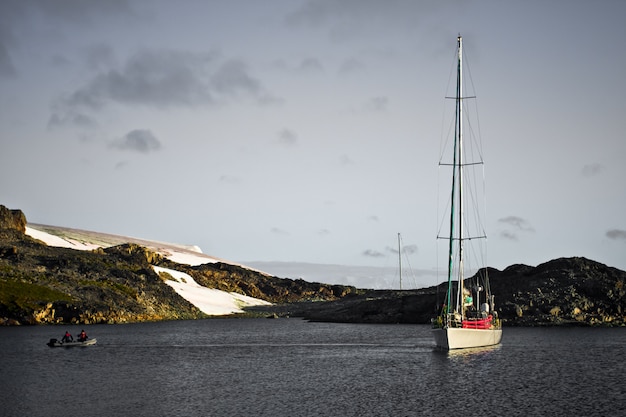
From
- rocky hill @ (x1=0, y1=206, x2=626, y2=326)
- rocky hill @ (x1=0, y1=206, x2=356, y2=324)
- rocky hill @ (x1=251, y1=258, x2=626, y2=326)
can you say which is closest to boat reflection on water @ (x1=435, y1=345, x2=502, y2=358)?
rocky hill @ (x1=0, y1=206, x2=626, y2=326)

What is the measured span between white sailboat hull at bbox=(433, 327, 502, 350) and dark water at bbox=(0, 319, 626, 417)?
172 centimetres

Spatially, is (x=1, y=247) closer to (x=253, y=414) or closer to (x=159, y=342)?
(x=159, y=342)

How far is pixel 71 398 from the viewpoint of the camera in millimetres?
58750

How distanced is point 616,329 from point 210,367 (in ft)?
299

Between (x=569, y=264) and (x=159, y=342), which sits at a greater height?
(x=569, y=264)

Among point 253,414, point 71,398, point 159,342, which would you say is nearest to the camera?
point 253,414

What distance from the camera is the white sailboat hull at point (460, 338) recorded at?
8606 centimetres

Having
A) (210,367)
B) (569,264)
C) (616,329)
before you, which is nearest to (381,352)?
(210,367)

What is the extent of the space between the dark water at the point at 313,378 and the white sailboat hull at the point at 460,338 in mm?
1715

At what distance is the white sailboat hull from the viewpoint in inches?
3388

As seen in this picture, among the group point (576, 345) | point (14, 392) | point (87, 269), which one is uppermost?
point (87, 269)

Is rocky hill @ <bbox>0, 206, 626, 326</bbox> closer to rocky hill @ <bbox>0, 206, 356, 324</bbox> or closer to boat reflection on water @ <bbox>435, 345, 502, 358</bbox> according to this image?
rocky hill @ <bbox>0, 206, 356, 324</bbox>

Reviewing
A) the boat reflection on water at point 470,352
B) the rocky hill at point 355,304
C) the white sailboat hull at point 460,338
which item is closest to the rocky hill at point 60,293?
the rocky hill at point 355,304

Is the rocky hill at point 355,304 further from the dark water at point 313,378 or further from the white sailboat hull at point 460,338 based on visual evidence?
the white sailboat hull at point 460,338
